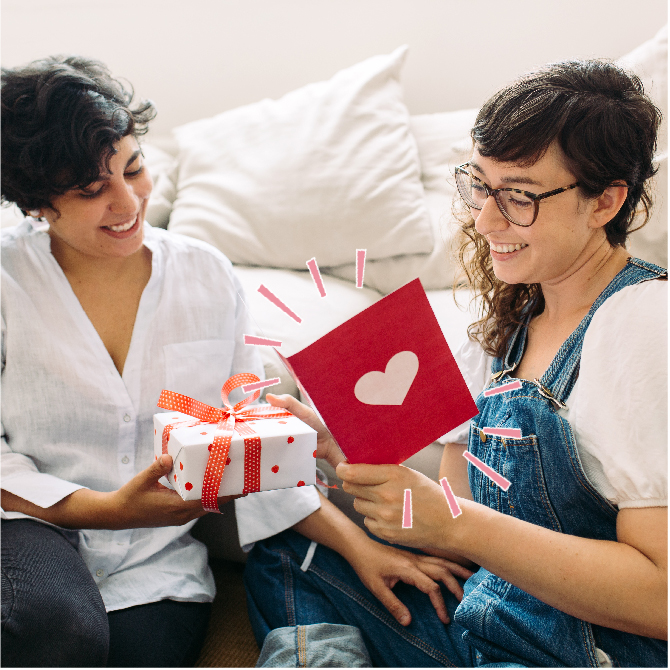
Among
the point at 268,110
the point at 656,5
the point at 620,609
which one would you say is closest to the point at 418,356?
the point at 620,609

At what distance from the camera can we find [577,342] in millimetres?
743

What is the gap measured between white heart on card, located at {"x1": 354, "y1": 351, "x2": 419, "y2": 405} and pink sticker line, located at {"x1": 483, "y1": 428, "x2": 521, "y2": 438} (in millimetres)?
193

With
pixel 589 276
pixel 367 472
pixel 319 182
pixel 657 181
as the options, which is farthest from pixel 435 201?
pixel 367 472

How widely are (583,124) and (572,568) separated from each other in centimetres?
49

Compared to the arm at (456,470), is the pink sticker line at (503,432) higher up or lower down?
higher up

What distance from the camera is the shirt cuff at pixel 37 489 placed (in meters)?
0.88

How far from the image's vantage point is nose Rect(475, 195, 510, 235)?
→ 2.48 feet

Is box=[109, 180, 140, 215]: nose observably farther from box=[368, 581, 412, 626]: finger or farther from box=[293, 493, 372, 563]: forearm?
box=[368, 581, 412, 626]: finger

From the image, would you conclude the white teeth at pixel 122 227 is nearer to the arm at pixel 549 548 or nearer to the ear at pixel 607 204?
the arm at pixel 549 548

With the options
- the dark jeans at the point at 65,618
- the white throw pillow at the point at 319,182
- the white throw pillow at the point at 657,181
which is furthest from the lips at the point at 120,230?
the white throw pillow at the point at 657,181

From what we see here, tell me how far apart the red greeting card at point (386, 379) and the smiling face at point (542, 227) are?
0.65 feet

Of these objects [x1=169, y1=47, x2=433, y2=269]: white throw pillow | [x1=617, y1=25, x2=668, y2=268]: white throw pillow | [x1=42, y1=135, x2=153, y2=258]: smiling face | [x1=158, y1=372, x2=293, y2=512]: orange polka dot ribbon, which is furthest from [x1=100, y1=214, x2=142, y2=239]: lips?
[x1=617, y1=25, x2=668, y2=268]: white throw pillow

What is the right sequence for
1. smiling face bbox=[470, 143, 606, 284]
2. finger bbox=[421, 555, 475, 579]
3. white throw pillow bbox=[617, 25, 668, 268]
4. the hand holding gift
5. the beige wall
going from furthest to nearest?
the beige wall < white throw pillow bbox=[617, 25, 668, 268] < finger bbox=[421, 555, 475, 579] < the hand holding gift < smiling face bbox=[470, 143, 606, 284]

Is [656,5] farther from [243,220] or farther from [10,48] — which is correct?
[10,48]
